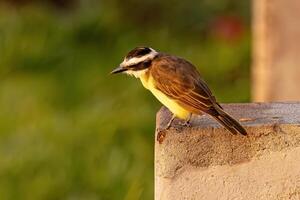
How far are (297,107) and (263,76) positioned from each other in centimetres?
587

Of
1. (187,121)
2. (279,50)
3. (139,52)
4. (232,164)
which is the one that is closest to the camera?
(232,164)

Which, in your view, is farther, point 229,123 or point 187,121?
point 187,121

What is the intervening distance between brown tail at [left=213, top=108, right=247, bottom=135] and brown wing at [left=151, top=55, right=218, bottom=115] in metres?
0.35

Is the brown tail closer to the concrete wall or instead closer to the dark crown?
the dark crown

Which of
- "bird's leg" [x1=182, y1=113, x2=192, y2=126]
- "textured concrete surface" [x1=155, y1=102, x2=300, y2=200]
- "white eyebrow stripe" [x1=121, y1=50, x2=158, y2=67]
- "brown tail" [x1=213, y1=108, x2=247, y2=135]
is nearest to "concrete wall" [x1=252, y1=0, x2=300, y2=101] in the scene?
"white eyebrow stripe" [x1=121, y1=50, x2=158, y2=67]

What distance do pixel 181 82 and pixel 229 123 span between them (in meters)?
0.69

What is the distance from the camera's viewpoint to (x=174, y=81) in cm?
442

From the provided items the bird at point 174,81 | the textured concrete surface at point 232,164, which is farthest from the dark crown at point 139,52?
the textured concrete surface at point 232,164

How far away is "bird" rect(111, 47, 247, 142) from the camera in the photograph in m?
4.29

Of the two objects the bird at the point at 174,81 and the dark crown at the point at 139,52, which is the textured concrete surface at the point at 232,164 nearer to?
the bird at the point at 174,81

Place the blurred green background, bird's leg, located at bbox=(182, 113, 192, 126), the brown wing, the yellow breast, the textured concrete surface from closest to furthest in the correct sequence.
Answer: the textured concrete surface < bird's leg, located at bbox=(182, 113, 192, 126) < the yellow breast < the brown wing < the blurred green background

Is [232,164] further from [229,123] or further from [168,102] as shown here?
[168,102]

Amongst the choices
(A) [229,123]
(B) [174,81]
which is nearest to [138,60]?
(B) [174,81]

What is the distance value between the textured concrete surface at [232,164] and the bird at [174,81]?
1.55ft
